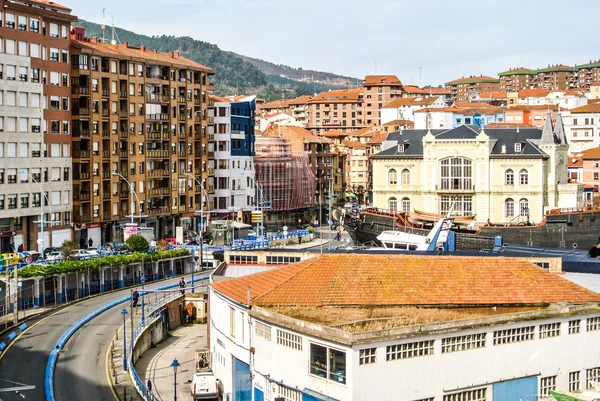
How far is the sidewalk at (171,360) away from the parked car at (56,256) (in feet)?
34.3

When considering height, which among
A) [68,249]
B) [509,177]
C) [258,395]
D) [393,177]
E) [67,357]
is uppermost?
[509,177]

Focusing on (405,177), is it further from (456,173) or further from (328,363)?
(328,363)

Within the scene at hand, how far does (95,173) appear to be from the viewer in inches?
3669

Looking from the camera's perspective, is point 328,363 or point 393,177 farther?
point 393,177

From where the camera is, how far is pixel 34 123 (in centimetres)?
8644

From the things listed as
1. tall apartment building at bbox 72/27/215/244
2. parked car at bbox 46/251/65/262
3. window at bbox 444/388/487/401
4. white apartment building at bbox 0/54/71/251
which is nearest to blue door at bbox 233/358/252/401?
window at bbox 444/388/487/401

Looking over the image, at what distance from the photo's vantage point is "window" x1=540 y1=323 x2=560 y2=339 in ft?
134

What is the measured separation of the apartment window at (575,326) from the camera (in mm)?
41531

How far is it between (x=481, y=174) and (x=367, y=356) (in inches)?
2489

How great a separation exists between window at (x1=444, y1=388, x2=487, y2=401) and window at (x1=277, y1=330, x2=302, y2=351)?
19.4 feet

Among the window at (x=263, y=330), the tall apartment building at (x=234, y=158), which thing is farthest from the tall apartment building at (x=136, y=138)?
the window at (x=263, y=330)

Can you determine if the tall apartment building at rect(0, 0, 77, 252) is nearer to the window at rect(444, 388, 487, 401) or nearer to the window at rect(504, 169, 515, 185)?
the window at rect(504, 169, 515, 185)

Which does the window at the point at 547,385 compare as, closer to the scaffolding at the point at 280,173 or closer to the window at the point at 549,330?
the window at the point at 549,330

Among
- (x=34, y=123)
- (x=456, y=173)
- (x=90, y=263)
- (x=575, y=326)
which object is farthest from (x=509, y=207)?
(x=575, y=326)
